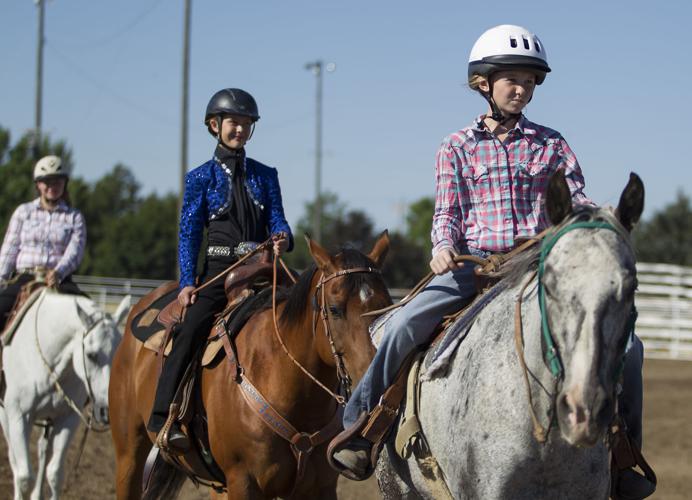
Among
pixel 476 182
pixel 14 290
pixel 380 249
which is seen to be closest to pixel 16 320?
pixel 14 290

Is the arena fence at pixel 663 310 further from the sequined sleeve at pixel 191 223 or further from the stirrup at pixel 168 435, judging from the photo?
the stirrup at pixel 168 435

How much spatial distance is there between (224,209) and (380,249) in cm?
144

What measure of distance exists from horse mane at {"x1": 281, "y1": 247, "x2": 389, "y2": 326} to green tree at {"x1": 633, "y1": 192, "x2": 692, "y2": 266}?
146ft

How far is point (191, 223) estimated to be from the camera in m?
6.58

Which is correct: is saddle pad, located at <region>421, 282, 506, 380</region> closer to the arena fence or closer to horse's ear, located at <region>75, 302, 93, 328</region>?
horse's ear, located at <region>75, 302, 93, 328</region>

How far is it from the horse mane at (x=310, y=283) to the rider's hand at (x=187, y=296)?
32.3 inches

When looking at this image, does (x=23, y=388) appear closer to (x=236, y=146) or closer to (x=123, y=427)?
(x=123, y=427)

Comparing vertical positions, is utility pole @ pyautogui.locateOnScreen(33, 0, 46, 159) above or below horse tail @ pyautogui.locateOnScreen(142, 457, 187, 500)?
above

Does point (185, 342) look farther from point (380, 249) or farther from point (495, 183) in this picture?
point (495, 183)

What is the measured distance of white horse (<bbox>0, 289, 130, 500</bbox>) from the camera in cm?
853

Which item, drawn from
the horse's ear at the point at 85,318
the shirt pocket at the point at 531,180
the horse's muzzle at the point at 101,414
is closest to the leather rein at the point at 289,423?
the shirt pocket at the point at 531,180

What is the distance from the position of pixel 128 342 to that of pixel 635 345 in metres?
4.38

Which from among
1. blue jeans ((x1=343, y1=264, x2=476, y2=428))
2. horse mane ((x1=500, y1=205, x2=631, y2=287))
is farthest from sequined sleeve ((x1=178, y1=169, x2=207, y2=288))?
horse mane ((x1=500, y1=205, x2=631, y2=287))

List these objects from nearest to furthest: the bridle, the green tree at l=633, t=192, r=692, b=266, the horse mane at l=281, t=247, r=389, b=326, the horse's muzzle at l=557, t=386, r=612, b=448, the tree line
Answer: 1. the horse's muzzle at l=557, t=386, r=612, b=448
2. the bridle
3. the horse mane at l=281, t=247, r=389, b=326
4. the tree line
5. the green tree at l=633, t=192, r=692, b=266
